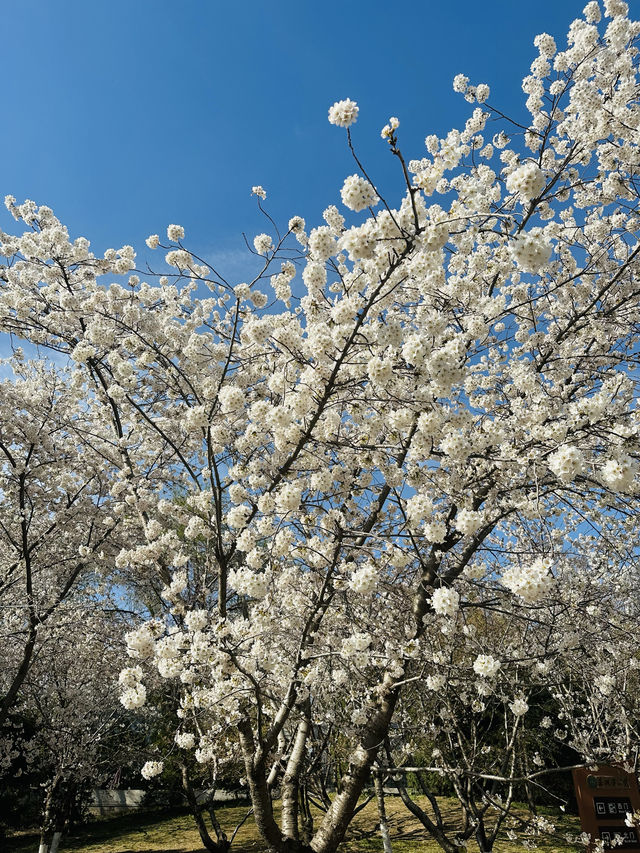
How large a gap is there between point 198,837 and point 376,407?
11242 millimetres

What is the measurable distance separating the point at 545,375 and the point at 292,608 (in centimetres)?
311

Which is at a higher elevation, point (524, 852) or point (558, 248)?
point (558, 248)

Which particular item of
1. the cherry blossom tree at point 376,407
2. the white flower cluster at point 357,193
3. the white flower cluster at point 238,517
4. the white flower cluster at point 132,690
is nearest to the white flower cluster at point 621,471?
the cherry blossom tree at point 376,407

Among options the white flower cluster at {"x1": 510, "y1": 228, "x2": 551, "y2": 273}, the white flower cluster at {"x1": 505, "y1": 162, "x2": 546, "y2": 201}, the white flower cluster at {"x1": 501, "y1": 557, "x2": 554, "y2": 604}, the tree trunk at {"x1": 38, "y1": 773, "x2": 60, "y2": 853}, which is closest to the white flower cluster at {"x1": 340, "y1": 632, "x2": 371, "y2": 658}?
the white flower cluster at {"x1": 501, "y1": 557, "x2": 554, "y2": 604}

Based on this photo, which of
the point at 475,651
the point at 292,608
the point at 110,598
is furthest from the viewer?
the point at 110,598

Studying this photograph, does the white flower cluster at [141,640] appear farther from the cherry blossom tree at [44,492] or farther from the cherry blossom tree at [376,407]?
the cherry blossom tree at [44,492]

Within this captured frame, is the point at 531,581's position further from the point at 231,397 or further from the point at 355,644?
the point at 231,397

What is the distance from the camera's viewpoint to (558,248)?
551cm

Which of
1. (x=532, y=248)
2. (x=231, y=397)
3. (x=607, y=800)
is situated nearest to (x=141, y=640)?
(x=231, y=397)

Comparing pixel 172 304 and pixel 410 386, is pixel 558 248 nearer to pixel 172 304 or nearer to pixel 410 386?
pixel 410 386

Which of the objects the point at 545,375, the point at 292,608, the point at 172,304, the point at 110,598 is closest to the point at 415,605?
the point at 292,608

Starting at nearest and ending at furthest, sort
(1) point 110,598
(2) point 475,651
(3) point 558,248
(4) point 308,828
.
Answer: (3) point 558,248 < (2) point 475,651 < (4) point 308,828 < (1) point 110,598

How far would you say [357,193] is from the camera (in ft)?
8.88

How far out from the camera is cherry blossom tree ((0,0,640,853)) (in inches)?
131
